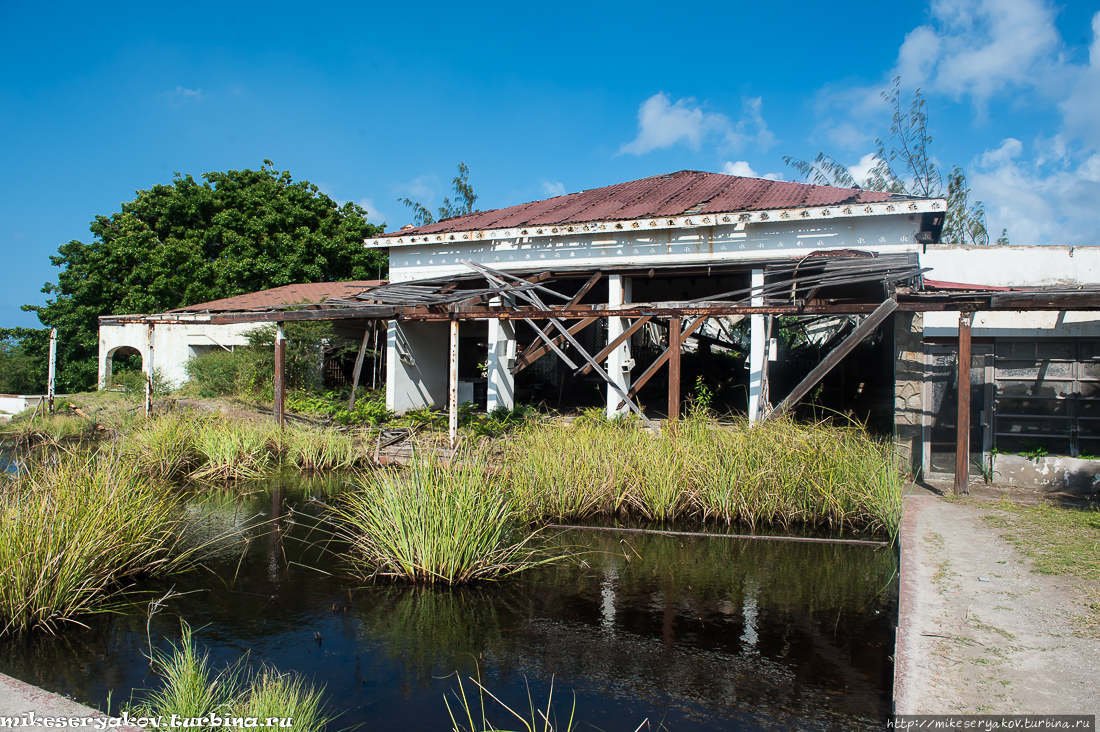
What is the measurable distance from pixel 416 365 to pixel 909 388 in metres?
10.2

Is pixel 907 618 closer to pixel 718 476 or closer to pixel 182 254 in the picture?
pixel 718 476

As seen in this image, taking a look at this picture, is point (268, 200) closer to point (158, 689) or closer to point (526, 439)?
point (526, 439)

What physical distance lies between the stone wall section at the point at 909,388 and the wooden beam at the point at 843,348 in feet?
2.28

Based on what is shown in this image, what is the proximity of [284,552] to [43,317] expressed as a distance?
81.1 feet

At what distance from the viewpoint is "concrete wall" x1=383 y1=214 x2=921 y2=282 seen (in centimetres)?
1136

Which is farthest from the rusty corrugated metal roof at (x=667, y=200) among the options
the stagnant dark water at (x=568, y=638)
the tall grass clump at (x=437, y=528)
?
the tall grass clump at (x=437, y=528)

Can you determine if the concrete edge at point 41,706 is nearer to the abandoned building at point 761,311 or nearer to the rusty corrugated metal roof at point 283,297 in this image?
the abandoned building at point 761,311

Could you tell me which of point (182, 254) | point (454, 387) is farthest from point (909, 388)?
point (182, 254)

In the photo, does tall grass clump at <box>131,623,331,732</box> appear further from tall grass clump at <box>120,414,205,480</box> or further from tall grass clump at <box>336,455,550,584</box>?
tall grass clump at <box>120,414,205,480</box>

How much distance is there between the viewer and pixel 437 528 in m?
5.59

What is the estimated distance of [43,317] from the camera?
25141 mm

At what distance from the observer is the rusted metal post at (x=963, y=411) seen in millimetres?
8125

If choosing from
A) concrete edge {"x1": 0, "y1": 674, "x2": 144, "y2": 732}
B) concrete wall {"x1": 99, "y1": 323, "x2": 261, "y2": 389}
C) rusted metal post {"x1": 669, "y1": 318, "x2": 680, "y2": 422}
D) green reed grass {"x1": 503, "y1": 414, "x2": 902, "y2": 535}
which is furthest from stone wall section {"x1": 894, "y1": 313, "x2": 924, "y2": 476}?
concrete wall {"x1": 99, "y1": 323, "x2": 261, "y2": 389}

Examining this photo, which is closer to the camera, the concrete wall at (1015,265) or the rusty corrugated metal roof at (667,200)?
the concrete wall at (1015,265)
